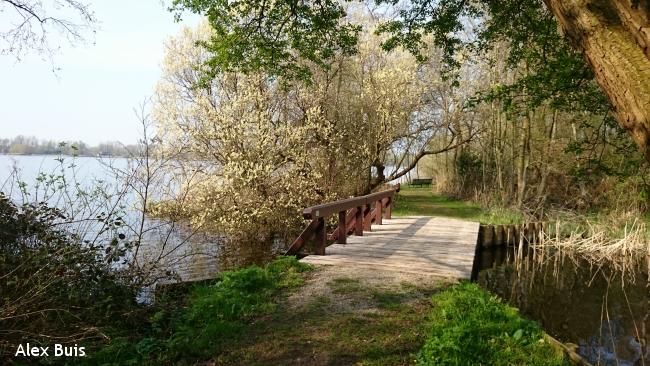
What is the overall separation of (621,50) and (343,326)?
11.8ft

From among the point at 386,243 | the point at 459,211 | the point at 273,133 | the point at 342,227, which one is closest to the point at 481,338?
the point at 342,227

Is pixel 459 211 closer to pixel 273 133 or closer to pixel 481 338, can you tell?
pixel 273 133

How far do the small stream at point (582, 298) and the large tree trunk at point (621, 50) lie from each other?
16.0ft

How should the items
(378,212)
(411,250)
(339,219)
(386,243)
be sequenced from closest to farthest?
(411,250), (339,219), (386,243), (378,212)

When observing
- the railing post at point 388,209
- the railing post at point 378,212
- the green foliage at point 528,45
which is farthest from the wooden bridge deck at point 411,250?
the green foliage at point 528,45

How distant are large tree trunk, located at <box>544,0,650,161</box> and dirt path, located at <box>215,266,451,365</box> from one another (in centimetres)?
279

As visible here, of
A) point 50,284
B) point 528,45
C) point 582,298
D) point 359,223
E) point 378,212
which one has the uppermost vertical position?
point 528,45

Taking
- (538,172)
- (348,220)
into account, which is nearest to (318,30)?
(348,220)

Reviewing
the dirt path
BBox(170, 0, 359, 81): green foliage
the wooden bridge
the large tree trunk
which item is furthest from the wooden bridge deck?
the large tree trunk

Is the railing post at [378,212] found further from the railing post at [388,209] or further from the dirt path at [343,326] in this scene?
the dirt path at [343,326]

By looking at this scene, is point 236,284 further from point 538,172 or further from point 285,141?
point 538,172

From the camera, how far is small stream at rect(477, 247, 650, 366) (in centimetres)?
649

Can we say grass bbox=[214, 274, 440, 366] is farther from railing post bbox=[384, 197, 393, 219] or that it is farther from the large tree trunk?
railing post bbox=[384, 197, 393, 219]

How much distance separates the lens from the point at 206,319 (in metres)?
5.29
